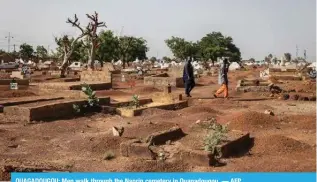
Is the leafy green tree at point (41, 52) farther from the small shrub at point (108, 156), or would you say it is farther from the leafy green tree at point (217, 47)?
the small shrub at point (108, 156)

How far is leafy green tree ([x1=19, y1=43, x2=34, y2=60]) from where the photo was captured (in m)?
69.6

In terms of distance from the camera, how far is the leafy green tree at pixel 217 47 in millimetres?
62094

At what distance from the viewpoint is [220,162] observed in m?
6.34

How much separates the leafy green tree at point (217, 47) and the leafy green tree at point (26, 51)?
28.2m

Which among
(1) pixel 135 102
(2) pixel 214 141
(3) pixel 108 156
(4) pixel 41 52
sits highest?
(4) pixel 41 52

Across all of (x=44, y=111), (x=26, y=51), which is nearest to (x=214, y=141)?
(x=44, y=111)

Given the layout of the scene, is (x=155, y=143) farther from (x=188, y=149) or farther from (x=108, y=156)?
(x=108, y=156)

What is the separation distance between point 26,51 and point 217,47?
31.4 m

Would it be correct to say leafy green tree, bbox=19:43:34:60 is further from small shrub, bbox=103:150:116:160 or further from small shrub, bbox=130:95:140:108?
small shrub, bbox=103:150:116:160

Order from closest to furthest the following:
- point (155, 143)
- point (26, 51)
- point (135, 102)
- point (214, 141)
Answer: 1. point (214, 141)
2. point (155, 143)
3. point (135, 102)
4. point (26, 51)

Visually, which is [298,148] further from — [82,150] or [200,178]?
[82,150]

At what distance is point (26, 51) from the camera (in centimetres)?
6994

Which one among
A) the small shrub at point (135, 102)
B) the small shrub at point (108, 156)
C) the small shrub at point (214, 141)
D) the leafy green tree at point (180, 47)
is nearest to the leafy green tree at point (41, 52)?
the leafy green tree at point (180, 47)

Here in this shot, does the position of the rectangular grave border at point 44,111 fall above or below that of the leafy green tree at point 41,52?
below
